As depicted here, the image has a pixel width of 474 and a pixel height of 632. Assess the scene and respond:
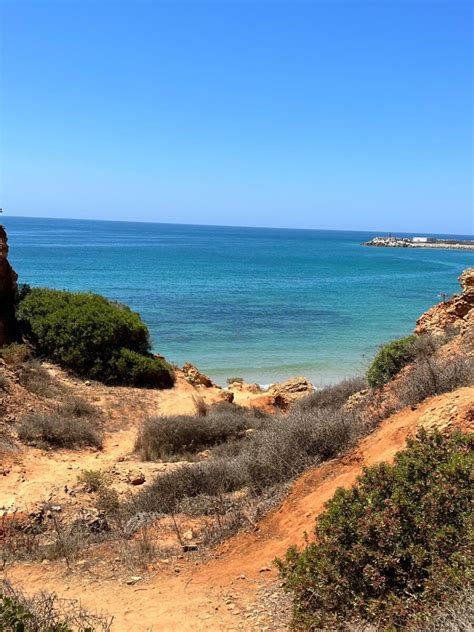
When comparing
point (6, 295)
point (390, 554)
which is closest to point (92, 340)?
point (6, 295)

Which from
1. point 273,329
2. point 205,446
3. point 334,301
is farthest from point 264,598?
point 334,301

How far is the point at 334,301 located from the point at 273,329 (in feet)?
48.2

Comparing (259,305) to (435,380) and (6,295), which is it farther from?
(435,380)

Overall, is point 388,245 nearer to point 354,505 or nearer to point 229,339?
point 229,339

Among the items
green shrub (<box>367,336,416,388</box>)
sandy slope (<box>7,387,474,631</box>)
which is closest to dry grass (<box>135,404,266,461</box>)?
green shrub (<box>367,336,416,388</box>)

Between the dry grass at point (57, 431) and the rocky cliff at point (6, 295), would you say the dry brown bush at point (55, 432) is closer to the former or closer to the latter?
the dry grass at point (57, 431)

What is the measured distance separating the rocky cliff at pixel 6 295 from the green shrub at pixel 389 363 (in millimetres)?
11303

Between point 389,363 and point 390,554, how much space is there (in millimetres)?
7847

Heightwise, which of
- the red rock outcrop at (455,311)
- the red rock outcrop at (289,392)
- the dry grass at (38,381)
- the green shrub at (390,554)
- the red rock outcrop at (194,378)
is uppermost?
the red rock outcrop at (455,311)

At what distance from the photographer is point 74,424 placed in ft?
39.2

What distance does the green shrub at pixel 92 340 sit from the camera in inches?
669

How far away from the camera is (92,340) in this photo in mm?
17234

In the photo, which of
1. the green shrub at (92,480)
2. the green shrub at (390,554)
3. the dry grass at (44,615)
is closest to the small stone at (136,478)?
the green shrub at (92,480)

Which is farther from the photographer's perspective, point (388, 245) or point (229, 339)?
point (388, 245)
